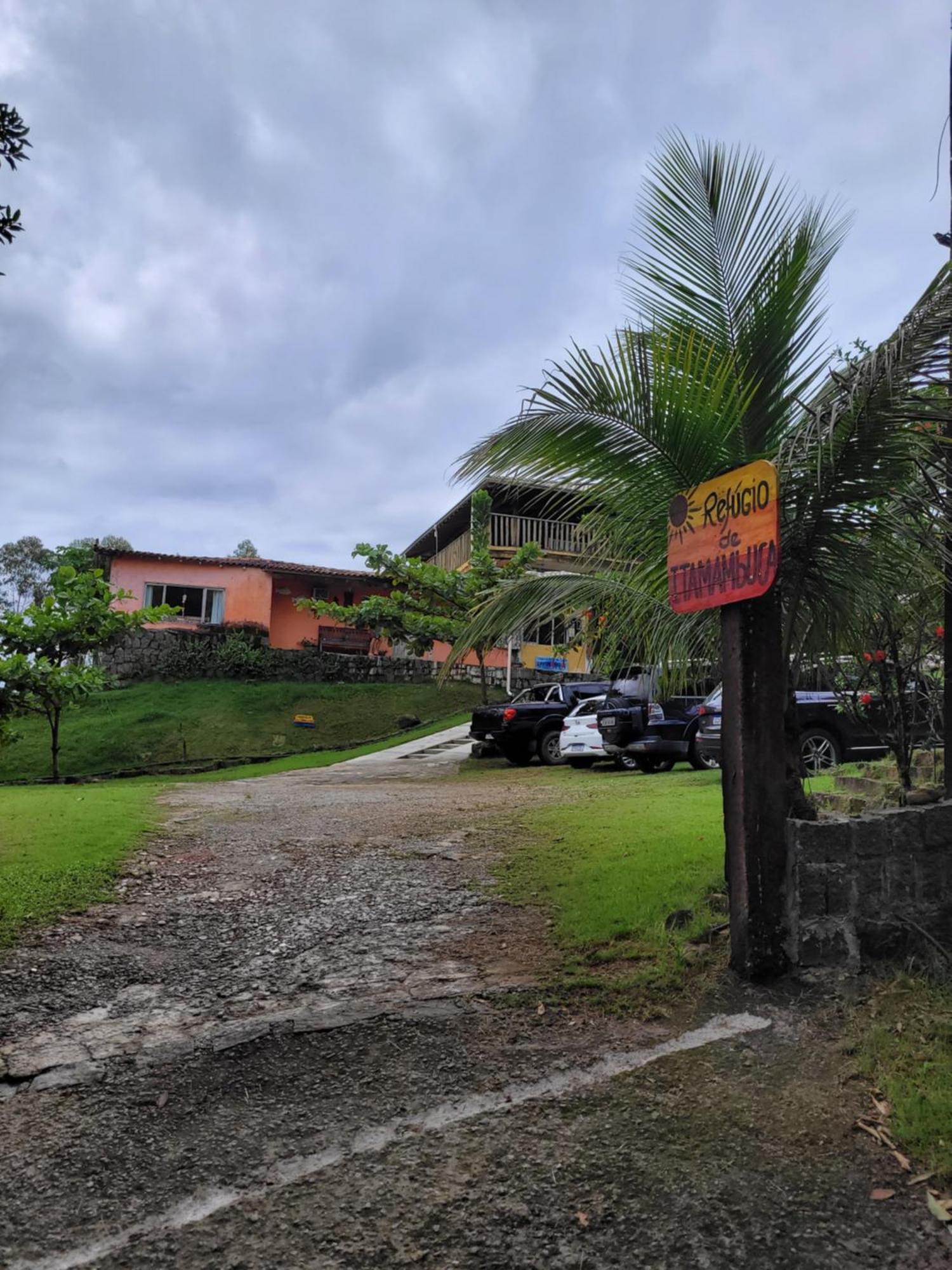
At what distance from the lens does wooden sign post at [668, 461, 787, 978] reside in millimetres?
4141

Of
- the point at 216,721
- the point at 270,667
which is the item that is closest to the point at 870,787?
the point at 216,721

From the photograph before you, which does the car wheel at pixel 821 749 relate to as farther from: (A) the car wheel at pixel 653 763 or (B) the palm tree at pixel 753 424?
(B) the palm tree at pixel 753 424

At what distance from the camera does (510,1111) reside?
315 cm

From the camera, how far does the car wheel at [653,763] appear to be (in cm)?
1425

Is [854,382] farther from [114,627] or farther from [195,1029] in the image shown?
[114,627]

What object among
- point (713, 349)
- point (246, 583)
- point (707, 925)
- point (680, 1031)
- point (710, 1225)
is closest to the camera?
point (710, 1225)

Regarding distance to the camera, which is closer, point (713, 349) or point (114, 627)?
point (713, 349)

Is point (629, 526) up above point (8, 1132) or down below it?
above

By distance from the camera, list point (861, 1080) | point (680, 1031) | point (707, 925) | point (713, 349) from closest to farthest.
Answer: point (861, 1080), point (680, 1031), point (713, 349), point (707, 925)

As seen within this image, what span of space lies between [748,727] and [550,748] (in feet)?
42.9

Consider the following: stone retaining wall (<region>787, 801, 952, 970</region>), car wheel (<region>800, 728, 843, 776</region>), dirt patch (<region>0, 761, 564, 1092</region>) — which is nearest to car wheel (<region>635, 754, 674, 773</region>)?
car wheel (<region>800, 728, 843, 776</region>)

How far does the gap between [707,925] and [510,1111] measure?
6.83 feet

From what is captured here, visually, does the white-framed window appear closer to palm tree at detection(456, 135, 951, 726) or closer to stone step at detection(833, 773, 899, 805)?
stone step at detection(833, 773, 899, 805)

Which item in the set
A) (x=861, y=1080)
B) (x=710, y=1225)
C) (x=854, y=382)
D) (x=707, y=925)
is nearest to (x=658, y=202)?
(x=854, y=382)
